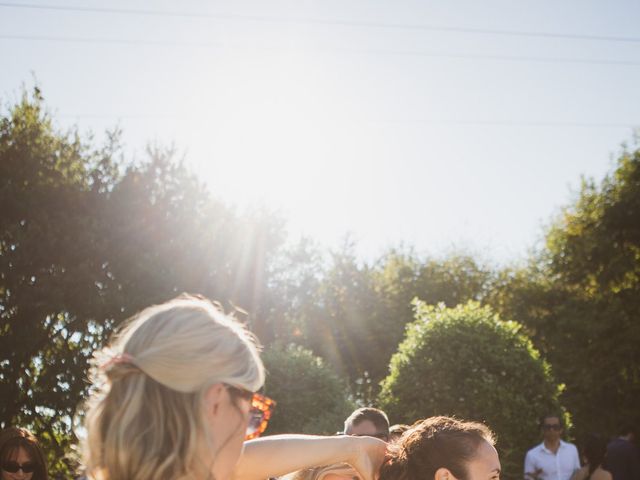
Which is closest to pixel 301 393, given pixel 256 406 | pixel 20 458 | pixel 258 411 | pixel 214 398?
pixel 20 458

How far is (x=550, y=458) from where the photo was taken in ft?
32.1

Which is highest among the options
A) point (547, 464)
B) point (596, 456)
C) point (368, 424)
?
point (368, 424)

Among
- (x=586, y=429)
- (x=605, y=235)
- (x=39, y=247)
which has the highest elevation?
(x=605, y=235)

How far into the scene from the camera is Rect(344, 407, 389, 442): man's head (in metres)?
5.53

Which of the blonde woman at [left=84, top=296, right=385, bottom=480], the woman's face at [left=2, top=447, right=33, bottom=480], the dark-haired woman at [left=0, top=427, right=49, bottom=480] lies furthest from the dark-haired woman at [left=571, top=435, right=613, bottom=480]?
the blonde woman at [left=84, top=296, right=385, bottom=480]

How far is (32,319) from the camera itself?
15.6 meters

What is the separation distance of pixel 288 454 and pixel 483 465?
2.89 ft

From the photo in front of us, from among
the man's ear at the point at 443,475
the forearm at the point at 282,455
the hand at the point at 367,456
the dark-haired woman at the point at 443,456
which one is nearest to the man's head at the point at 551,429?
the dark-haired woman at the point at 443,456

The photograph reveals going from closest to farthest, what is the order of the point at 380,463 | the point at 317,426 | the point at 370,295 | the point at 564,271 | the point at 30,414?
the point at 380,463, the point at 317,426, the point at 30,414, the point at 564,271, the point at 370,295

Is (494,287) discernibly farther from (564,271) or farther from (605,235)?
(605,235)

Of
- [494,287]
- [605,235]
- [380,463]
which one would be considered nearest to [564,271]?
[605,235]

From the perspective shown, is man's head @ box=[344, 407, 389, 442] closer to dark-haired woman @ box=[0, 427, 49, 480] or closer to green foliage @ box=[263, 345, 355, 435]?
dark-haired woman @ box=[0, 427, 49, 480]

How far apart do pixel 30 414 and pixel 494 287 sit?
21059 mm

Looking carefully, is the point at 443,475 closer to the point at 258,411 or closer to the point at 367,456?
the point at 367,456
